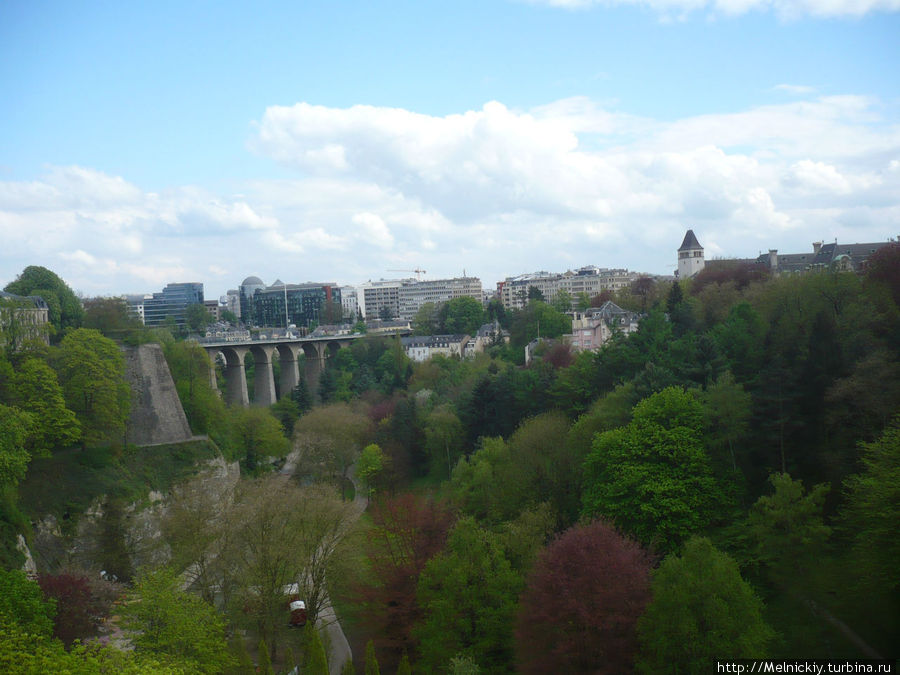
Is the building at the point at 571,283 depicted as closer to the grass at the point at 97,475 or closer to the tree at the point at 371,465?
the tree at the point at 371,465

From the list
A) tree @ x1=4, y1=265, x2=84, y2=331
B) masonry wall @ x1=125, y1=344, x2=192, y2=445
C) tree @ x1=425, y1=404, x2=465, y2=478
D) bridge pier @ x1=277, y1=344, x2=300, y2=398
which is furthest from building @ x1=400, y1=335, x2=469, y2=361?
masonry wall @ x1=125, y1=344, x2=192, y2=445

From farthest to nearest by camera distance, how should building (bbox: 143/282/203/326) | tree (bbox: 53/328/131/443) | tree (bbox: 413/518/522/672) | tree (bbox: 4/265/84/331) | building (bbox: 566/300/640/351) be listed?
1. building (bbox: 143/282/203/326)
2. building (bbox: 566/300/640/351)
3. tree (bbox: 4/265/84/331)
4. tree (bbox: 53/328/131/443)
5. tree (bbox: 413/518/522/672)

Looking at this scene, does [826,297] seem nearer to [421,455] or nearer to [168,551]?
[421,455]

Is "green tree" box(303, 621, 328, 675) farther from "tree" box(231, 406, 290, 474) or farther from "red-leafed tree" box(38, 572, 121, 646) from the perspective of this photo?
"tree" box(231, 406, 290, 474)

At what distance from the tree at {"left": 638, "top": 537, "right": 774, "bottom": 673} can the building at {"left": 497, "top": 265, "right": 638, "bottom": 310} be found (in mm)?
91400

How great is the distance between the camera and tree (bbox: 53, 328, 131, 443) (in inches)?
1253

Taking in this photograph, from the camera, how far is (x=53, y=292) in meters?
43.8

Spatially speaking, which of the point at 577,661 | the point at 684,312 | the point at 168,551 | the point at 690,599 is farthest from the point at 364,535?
the point at 684,312

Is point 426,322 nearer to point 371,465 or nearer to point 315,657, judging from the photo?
point 371,465

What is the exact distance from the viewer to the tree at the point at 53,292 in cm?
4318

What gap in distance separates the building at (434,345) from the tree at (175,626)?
55572mm

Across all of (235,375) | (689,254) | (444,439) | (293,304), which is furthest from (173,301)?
(444,439)

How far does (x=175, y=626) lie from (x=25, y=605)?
12.7 feet

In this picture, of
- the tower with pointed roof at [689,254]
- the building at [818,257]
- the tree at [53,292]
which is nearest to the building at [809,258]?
the building at [818,257]
